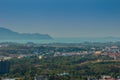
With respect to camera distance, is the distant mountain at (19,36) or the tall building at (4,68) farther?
the distant mountain at (19,36)

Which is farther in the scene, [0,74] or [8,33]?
[8,33]

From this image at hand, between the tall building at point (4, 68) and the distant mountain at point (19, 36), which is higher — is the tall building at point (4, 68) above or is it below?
below

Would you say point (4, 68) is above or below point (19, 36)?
below

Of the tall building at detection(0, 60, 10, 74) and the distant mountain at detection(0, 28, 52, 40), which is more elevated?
the distant mountain at detection(0, 28, 52, 40)

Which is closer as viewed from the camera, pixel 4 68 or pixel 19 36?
pixel 4 68

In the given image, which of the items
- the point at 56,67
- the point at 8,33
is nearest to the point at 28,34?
the point at 8,33

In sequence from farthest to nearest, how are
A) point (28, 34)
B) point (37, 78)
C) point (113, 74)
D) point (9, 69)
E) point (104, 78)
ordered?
point (28, 34) < point (9, 69) < point (113, 74) < point (104, 78) < point (37, 78)

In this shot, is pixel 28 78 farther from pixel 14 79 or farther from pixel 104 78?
pixel 104 78

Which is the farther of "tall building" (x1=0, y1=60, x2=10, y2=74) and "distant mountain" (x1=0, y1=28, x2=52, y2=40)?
"distant mountain" (x1=0, y1=28, x2=52, y2=40)

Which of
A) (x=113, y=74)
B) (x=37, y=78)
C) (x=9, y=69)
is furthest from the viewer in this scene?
(x=9, y=69)

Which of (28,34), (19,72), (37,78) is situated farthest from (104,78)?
(28,34)
